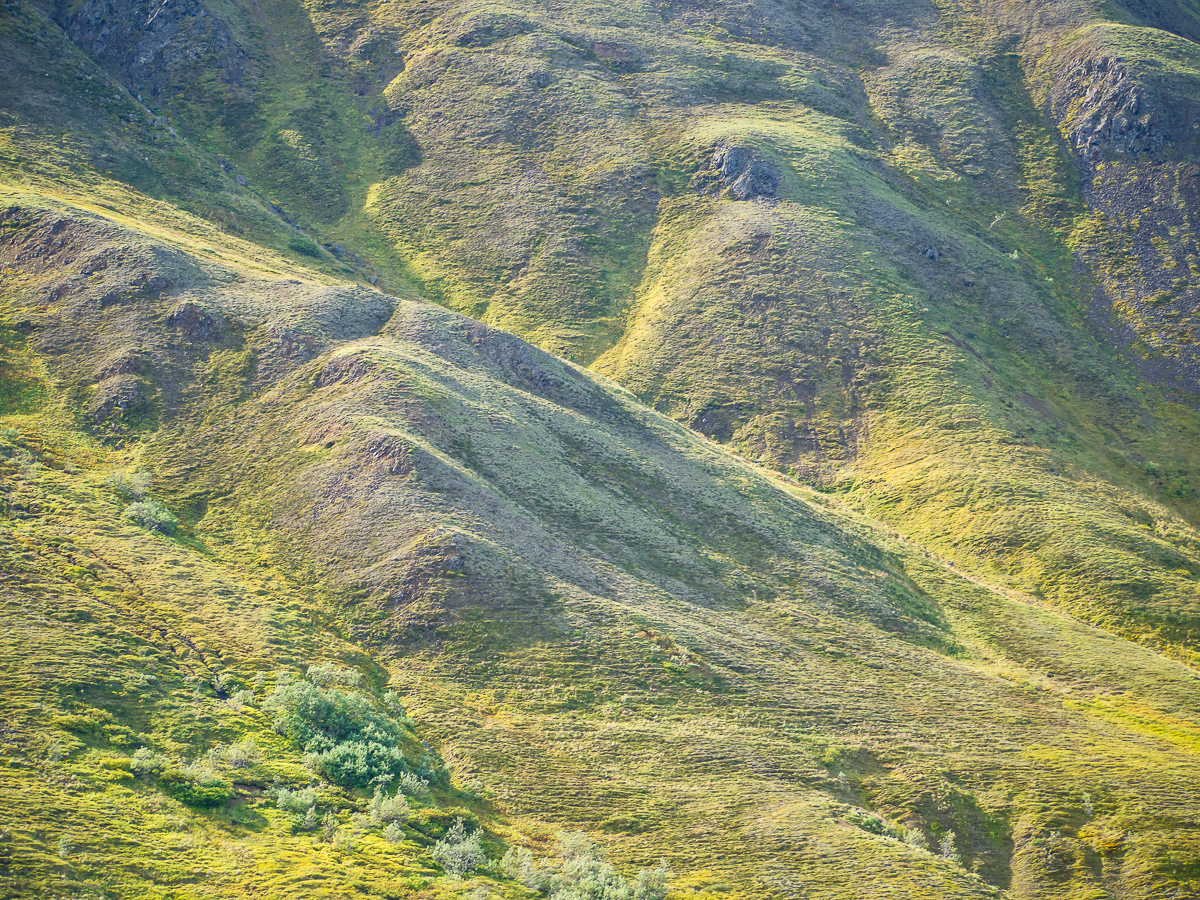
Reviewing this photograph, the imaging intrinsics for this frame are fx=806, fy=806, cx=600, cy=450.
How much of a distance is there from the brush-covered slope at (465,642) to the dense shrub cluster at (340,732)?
45cm

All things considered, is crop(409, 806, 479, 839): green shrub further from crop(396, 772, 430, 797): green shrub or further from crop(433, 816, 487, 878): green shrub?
crop(396, 772, 430, 797): green shrub

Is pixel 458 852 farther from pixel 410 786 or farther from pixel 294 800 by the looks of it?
pixel 294 800

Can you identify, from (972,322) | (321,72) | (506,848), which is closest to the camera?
(506,848)

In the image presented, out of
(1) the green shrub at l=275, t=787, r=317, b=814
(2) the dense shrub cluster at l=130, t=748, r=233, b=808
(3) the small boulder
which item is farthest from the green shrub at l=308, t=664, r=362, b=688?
(3) the small boulder

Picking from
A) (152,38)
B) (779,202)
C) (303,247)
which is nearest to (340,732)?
(303,247)

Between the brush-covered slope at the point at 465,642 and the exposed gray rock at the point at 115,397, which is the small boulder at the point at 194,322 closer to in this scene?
the brush-covered slope at the point at 465,642

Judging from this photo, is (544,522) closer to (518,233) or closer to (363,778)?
(363,778)

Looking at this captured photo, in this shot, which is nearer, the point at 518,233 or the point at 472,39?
the point at 518,233

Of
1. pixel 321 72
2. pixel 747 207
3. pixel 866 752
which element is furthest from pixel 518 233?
pixel 866 752

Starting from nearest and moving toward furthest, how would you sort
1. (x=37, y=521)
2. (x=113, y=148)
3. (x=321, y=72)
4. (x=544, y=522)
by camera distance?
(x=37, y=521) → (x=544, y=522) → (x=113, y=148) → (x=321, y=72)

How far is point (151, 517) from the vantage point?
33.0 metres

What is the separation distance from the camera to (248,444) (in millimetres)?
39000

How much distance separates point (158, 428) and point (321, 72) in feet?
211

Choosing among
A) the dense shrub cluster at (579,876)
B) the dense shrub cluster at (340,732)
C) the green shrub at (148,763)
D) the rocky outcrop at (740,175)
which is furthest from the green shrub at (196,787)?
the rocky outcrop at (740,175)
